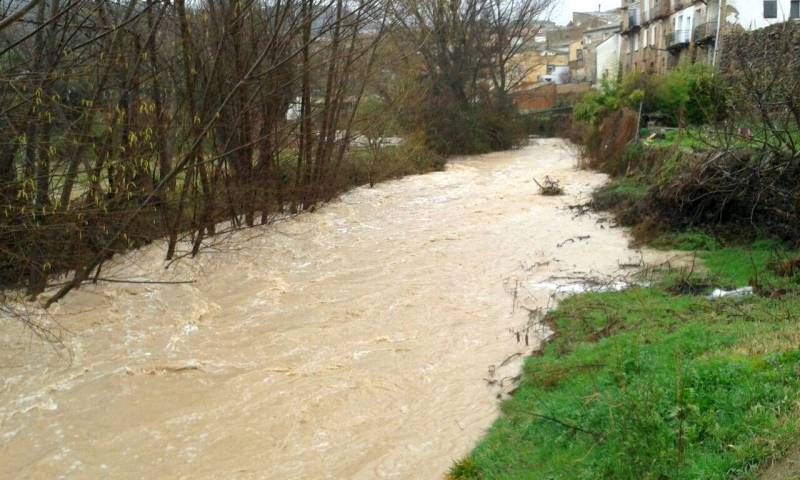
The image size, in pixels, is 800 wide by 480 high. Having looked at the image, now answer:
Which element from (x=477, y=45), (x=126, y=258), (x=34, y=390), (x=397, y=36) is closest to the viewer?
(x=34, y=390)

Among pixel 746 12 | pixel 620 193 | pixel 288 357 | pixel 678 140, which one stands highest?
pixel 746 12

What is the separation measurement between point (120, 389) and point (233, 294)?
431cm

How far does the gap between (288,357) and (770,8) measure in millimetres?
37457

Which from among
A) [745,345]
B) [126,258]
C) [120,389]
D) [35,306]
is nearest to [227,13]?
[126,258]

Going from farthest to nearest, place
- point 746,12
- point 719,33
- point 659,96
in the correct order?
point 746,12, point 719,33, point 659,96

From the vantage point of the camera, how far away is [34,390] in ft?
30.3

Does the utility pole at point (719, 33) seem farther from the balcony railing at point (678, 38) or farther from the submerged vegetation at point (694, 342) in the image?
the submerged vegetation at point (694, 342)

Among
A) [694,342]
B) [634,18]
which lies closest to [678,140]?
[694,342]

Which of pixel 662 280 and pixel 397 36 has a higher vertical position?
pixel 397 36

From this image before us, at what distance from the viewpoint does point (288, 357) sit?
1017 cm

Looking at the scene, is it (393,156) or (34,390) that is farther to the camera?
(393,156)

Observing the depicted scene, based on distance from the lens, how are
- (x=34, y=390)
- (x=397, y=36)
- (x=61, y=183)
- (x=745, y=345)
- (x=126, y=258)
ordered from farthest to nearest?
(x=397, y=36)
(x=126, y=258)
(x=61, y=183)
(x=34, y=390)
(x=745, y=345)

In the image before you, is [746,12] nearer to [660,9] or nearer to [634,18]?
[660,9]

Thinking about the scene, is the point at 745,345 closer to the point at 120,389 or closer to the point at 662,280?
the point at 662,280
